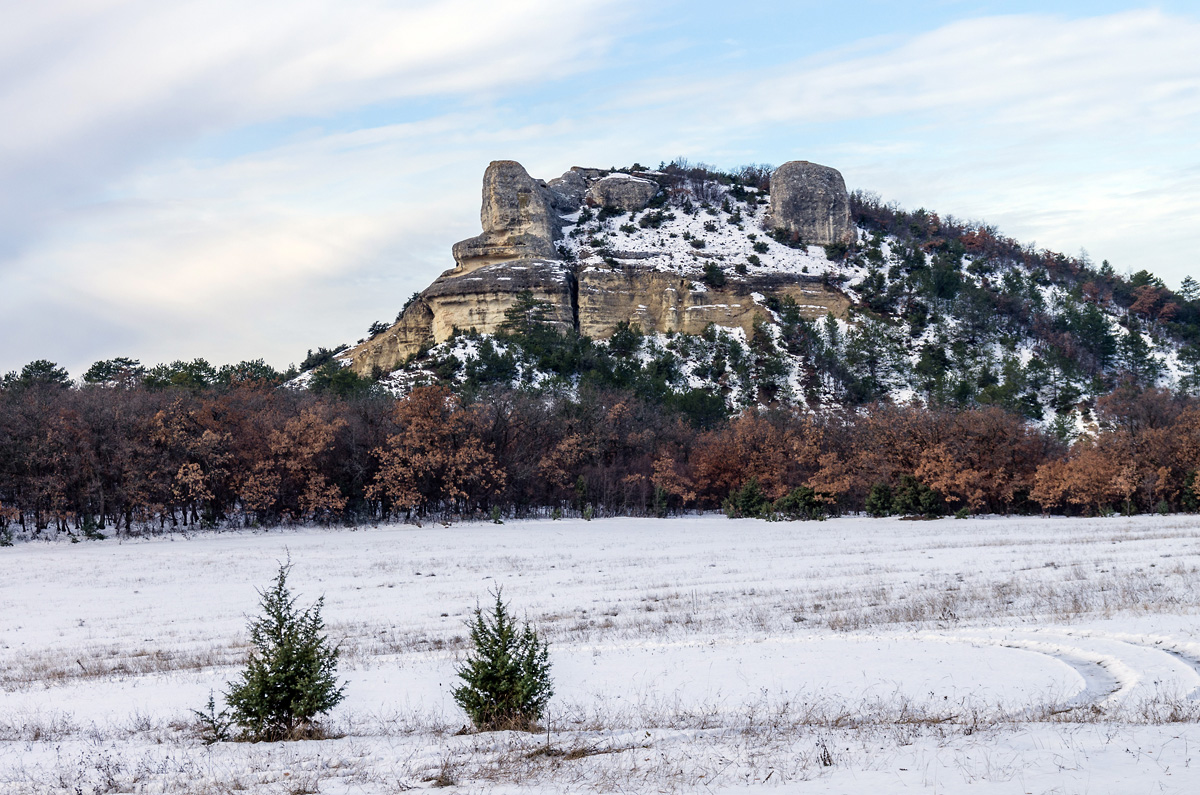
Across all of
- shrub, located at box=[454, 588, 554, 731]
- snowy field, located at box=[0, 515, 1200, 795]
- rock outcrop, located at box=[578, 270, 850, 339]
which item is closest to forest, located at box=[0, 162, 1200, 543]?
snowy field, located at box=[0, 515, 1200, 795]

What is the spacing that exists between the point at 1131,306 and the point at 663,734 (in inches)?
4561

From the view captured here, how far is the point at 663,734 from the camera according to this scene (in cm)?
845

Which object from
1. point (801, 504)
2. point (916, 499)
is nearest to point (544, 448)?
point (801, 504)

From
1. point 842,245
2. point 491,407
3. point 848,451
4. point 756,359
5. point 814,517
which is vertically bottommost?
point 814,517

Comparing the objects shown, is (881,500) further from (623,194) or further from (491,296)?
(623,194)

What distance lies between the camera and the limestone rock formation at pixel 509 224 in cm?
9906

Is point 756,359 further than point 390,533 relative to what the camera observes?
Yes

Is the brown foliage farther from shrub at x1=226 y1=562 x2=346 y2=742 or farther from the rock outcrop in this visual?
the rock outcrop

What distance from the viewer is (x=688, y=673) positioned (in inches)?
468

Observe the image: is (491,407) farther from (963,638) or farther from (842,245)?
(842,245)

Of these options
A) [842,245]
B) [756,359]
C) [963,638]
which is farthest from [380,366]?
[963,638]

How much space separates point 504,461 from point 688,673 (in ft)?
122

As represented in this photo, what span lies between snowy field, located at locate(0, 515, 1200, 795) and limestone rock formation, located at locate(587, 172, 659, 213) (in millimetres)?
93442

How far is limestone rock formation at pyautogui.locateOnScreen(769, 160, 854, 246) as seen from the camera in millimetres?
109812
